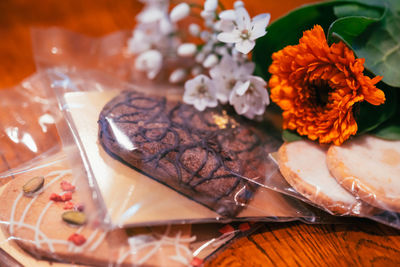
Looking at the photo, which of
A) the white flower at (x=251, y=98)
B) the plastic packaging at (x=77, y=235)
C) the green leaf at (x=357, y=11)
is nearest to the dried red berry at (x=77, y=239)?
the plastic packaging at (x=77, y=235)

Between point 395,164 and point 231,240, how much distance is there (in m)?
0.31

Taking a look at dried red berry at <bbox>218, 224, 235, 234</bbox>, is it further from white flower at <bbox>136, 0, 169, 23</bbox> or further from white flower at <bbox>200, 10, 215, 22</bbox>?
white flower at <bbox>136, 0, 169, 23</bbox>

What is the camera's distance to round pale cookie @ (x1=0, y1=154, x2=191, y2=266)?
53cm

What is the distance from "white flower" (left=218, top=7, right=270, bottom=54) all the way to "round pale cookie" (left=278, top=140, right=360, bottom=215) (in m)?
0.21

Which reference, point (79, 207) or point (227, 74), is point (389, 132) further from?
point (79, 207)

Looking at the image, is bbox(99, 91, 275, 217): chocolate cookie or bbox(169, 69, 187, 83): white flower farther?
bbox(169, 69, 187, 83): white flower

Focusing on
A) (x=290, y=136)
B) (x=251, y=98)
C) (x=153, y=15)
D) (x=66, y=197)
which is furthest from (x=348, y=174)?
(x=153, y=15)

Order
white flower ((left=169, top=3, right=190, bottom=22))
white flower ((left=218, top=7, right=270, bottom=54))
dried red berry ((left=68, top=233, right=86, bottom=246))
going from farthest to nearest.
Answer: white flower ((left=169, top=3, right=190, bottom=22)) < white flower ((left=218, top=7, right=270, bottom=54)) < dried red berry ((left=68, top=233, right=86, bottom=246))

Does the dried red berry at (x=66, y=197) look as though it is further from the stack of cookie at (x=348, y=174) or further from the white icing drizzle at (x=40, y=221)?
the stack of cookie at (x=348, y=174)

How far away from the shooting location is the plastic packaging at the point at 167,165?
562 mm

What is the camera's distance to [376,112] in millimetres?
660

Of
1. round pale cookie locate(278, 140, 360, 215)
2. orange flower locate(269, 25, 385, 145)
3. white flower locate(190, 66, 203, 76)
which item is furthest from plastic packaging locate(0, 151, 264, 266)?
white flower locate(190, 66, 203, 76)

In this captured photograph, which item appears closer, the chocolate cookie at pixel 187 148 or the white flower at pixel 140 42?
the chocolate cookie at pixel 187 148

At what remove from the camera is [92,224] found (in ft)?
1.72
